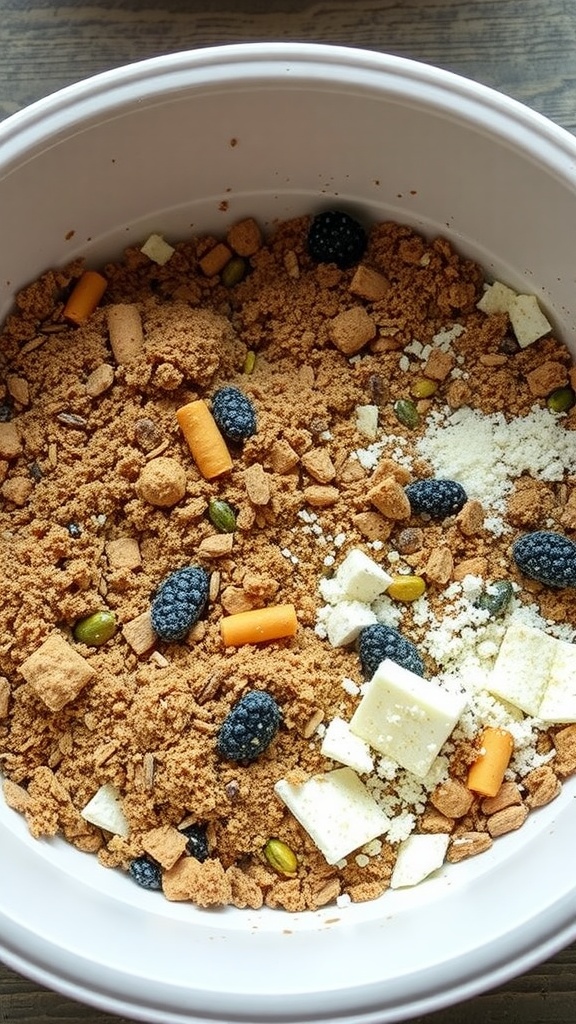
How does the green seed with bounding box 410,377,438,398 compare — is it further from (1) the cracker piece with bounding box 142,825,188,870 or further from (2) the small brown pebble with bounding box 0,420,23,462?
(1) the cracker piece with bounding box 142,825,188,870

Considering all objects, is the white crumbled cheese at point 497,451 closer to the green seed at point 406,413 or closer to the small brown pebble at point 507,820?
the green seed at point 406,413

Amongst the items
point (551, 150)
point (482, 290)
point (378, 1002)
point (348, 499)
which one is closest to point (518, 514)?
point (348, 499)

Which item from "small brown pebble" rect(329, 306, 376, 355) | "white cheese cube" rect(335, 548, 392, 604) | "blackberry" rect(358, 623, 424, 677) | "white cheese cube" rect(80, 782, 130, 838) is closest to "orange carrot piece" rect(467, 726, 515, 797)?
"blackberry" rect(358, 623, 424, 677)

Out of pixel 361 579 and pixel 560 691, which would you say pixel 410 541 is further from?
pixel 560 691

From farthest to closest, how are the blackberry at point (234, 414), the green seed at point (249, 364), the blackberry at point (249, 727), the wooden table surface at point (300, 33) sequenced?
the wooden table surface at point (300, 33) → the green seed at point (249, 364) → the blackberry at point (234, 414) → the blackberry at point (249, 727)

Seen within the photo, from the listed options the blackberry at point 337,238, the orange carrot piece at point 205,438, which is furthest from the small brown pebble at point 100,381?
the blackberry at point 337,238
